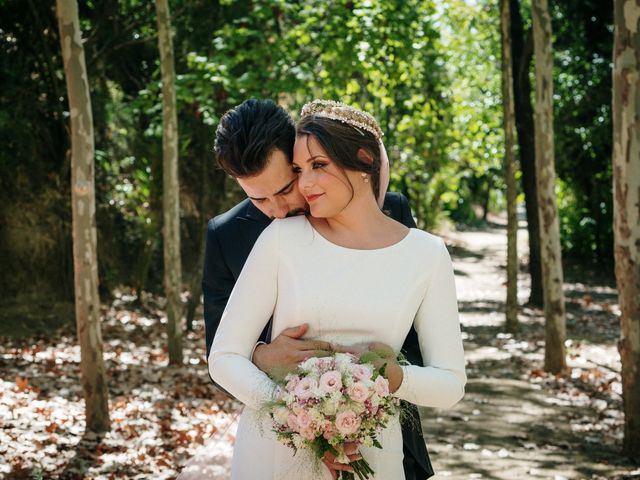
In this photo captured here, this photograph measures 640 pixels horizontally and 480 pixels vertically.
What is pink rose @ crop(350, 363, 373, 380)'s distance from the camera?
2.66 meters

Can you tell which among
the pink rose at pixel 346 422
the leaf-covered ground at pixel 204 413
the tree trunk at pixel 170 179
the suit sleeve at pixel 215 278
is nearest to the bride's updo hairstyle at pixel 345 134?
the pink rose at pixel 346 422

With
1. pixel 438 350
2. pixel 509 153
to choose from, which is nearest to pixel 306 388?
pixel 438 350

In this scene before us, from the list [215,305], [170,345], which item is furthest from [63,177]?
[215,305]

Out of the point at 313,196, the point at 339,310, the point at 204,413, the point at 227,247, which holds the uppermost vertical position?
the point at 313,196

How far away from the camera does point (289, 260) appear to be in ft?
9.62

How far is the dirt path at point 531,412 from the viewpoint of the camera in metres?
7.34

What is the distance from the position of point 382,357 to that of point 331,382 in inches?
9.5

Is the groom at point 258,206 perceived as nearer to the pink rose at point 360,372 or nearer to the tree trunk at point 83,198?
the pink rose at point 360,372

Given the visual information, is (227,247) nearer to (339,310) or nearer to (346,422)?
(339,310)

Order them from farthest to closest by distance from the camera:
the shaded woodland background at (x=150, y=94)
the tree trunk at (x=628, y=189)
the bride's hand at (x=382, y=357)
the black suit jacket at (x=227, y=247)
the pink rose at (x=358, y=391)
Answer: the shaded woodland background at (x=150, y=94) < the tree trunk at (x=628, y=189) < the black suit jacket at (x=227, y=247) < the bride's hand at (x=382, y=357) < the pink rose at (x=358, y=391)

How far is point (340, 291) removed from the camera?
9.48ft

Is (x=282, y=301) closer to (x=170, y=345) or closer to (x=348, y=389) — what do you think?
(x=348, y=389)

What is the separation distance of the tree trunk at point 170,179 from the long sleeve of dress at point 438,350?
328 inches

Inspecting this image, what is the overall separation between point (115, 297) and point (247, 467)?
13.0 m
